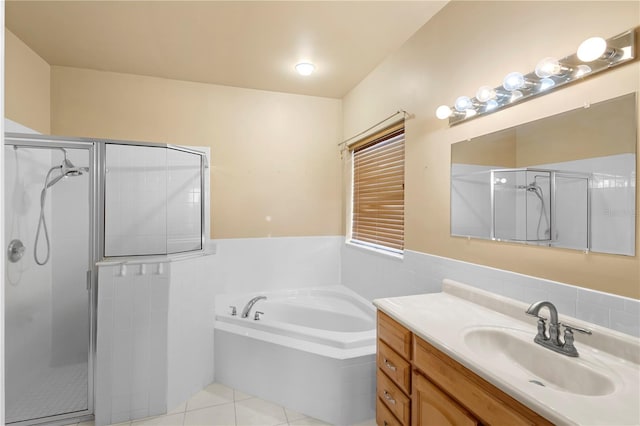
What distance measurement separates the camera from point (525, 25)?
4.75ft

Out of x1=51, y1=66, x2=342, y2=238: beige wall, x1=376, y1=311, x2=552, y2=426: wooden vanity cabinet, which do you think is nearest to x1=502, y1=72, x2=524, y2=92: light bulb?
x1=376, y1=311, x2=552, y2=426: wooden vanity cabinet

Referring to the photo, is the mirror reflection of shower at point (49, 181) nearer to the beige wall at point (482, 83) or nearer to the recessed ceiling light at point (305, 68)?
the recessed ceiling light at point (305, 68)

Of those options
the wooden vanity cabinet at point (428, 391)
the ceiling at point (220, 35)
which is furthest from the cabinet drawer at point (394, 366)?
the ceiling at point (220, 35)

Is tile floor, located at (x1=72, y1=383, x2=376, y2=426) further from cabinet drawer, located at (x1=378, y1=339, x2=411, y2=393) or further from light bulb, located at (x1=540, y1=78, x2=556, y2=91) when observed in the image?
light bulb, located at (x1=540, y1=78, x2=556, y2=91)

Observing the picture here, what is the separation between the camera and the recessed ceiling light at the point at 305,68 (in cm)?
269

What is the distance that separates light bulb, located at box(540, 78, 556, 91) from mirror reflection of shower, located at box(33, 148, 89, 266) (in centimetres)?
271

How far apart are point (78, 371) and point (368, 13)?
127 inches

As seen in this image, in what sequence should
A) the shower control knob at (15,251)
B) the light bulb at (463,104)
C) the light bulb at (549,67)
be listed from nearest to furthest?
the light bulb at (549,67) → the light bulb at (463,104) → the shower control knob at (15,251)

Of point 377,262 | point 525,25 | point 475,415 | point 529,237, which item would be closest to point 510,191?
point 529,237

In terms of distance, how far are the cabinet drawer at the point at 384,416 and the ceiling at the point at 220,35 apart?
239cm

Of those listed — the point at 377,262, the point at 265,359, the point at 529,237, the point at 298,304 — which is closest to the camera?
the point at 529,237

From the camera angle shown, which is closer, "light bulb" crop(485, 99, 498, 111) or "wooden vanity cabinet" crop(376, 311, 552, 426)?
"wooden vanity cabinet" crop(376, 311, 552, 426)

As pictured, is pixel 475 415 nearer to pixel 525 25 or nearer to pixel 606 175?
pixel 606 175

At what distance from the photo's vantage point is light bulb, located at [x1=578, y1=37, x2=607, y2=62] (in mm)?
1085
